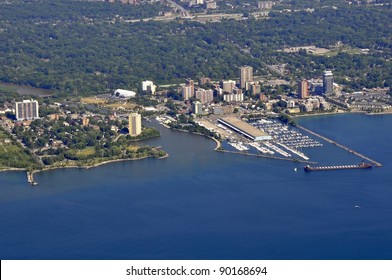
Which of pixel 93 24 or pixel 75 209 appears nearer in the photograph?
pixel 75 209

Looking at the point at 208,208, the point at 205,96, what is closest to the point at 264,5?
the point at 205,96

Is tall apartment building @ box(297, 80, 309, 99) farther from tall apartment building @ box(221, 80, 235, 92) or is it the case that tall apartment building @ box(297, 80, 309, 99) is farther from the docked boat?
the docked boat

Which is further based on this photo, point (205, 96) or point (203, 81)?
point (203, 81)

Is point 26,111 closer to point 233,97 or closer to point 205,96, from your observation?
point 205,96

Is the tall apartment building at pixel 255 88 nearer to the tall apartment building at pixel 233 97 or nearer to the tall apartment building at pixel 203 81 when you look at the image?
the tall apartment building at pixel 233 97

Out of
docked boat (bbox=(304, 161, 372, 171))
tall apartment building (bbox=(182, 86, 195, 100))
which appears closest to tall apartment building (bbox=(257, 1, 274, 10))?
tall apartment building (bbox=(182, 86, 195, 100))

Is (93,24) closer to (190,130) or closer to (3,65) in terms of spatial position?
(3,65)

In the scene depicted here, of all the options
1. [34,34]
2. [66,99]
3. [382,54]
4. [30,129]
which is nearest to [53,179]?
[30,129]
